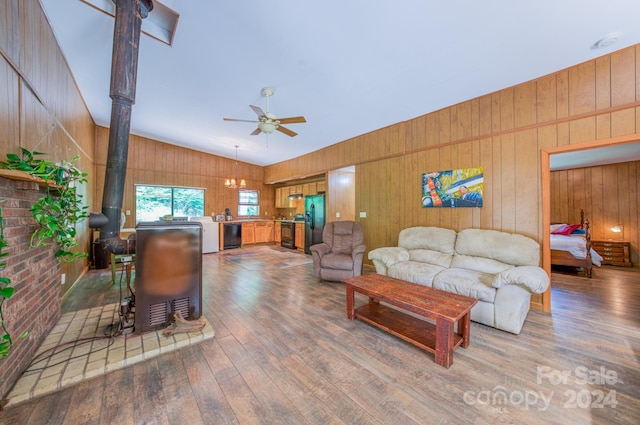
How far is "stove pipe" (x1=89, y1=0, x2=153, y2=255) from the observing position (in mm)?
2070

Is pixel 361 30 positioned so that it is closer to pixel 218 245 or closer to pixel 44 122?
pixel 44 122

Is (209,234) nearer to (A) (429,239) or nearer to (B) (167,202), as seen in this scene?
(B) (167,202)

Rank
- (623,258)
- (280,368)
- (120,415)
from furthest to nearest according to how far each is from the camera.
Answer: (623,258) → (280,368) → (120,415)

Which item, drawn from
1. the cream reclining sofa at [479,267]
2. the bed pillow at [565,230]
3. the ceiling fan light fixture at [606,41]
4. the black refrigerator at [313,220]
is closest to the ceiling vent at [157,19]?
the cream reclining sofa at [479,267]

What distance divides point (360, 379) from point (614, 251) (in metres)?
7.11

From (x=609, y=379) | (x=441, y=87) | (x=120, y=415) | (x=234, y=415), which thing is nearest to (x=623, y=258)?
(x=609, y=379)

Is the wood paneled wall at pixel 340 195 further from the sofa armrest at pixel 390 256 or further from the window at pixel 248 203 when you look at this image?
the window at pixel 248 203

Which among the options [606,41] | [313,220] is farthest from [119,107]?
[313,220]

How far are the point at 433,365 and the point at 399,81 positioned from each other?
313 centimetres

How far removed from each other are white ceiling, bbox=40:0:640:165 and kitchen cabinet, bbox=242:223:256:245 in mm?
4209

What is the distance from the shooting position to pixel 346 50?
2518mm

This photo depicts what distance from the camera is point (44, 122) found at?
7.83ft

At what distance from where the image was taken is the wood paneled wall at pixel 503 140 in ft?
8.21

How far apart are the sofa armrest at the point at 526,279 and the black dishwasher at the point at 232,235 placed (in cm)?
667
